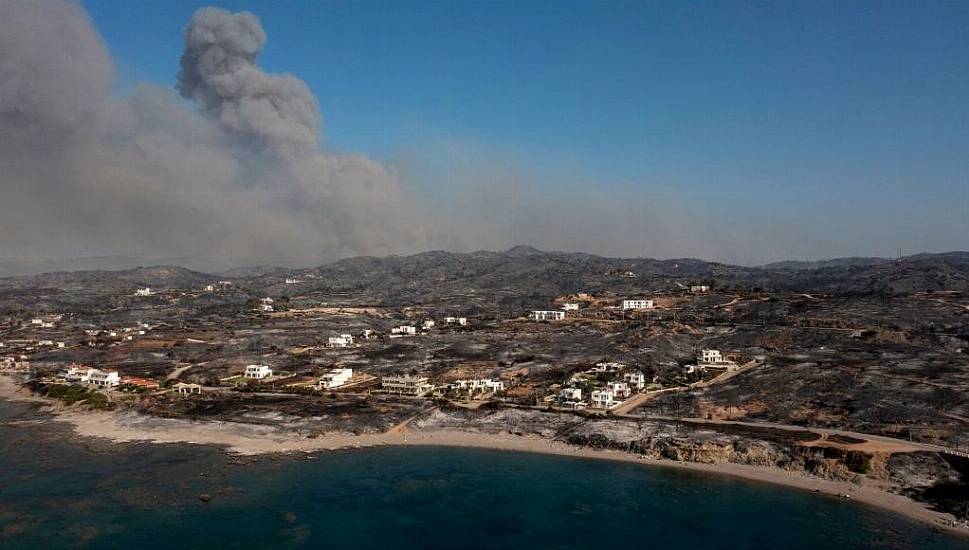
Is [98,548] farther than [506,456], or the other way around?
[506,456]

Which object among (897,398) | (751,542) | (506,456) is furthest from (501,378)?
(751,542)

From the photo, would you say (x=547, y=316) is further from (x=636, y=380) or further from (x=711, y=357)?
(x=636, y=380)

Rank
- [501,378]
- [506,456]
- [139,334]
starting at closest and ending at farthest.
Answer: [506,456] → [501,378] → [139,334]

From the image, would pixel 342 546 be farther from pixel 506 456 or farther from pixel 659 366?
pixel 659 366

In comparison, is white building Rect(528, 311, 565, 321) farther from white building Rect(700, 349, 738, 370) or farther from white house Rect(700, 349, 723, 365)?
white building Rect(700, 349, 738, 370)

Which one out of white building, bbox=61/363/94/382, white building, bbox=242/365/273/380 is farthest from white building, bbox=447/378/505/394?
white building, bbox=61/363/94/382

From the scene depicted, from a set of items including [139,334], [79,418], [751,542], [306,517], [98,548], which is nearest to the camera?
[98,548]
